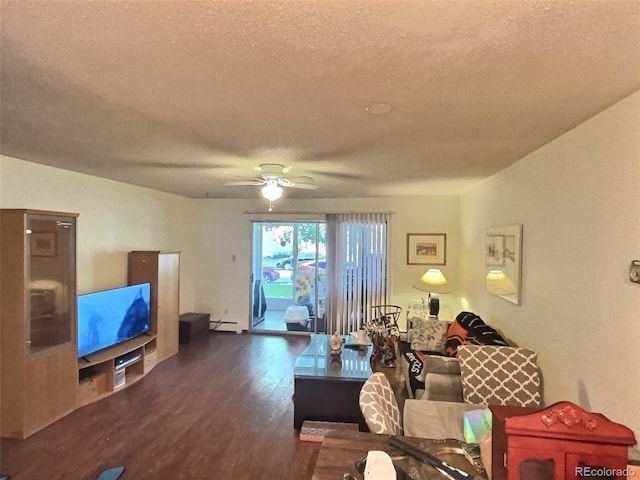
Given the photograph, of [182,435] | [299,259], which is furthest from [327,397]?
[299,259]

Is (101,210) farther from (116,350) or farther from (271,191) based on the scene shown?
(271,191)

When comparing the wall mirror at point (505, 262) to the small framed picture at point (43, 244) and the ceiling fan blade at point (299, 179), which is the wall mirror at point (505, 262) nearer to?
the ceiling fan blade at point (299, 179)

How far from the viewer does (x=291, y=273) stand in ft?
21.7

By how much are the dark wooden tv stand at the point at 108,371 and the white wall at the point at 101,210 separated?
79 cm

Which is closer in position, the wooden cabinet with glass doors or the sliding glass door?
the wooden cabinet with glass doors

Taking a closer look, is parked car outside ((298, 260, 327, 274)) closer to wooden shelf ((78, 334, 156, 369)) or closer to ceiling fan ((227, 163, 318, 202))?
wooden shelf ((78, 334, 156, 369))

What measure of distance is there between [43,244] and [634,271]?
410cm

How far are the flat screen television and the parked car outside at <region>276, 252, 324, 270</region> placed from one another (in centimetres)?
253

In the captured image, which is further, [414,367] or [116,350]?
[116,350]

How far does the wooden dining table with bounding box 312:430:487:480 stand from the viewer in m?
1.19

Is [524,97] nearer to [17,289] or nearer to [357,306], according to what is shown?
[17,289]

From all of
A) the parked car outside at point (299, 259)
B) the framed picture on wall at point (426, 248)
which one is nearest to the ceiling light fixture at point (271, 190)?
the parked car outside at point (299, 259)

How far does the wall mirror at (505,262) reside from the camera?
120 inches

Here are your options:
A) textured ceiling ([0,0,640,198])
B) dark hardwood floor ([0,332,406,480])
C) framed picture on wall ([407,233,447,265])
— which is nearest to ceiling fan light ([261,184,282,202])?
textured ceiling ([0,0,640,198])
